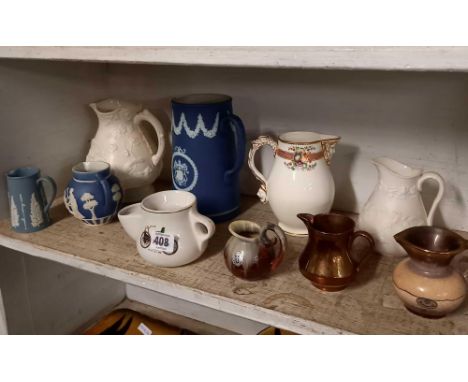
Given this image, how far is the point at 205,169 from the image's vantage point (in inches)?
34.8

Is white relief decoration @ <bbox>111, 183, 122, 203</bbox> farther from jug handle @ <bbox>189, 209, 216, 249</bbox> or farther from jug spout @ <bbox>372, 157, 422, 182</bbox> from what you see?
jug spout @ <bbox>372, 157, 422, 182</bbox>

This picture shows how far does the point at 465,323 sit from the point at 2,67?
2.90 ft

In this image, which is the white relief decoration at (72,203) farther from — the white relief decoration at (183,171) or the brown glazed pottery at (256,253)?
the brown glazed pottery at (256,253)

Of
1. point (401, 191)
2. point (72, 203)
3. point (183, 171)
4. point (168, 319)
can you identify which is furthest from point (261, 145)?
point (168, 319)

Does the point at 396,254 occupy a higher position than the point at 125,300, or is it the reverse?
the point at 396,254

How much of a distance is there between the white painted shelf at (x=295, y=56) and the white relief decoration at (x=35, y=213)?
0.27 m

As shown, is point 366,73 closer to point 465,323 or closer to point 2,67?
point 465,323

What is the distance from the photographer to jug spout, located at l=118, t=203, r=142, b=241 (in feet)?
2.66

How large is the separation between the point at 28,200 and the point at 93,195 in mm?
120

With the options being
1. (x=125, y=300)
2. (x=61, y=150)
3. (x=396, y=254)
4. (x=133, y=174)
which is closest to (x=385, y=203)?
(x=396, y=254)

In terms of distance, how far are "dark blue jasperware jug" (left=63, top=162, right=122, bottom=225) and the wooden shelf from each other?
0.03m

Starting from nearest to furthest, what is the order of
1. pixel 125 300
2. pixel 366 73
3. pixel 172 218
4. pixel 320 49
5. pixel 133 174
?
pixel 320 49 < pixel 172 218 < pixel 366 73 < pixel 133 174 < pixel 125 300

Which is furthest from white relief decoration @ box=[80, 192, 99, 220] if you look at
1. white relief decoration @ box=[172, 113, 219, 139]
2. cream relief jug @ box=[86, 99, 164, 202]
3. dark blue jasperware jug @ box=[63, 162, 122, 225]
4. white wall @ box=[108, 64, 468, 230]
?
white wall @ box=[108, 64, 468, 230]

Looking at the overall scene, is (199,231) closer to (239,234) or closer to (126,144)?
(239,234)
